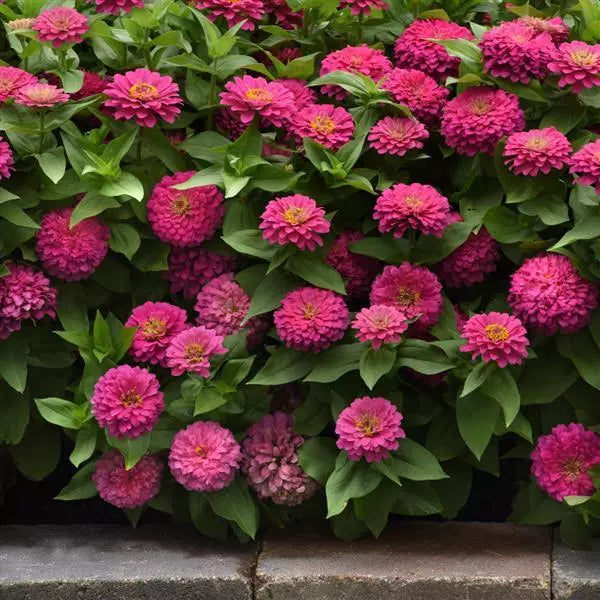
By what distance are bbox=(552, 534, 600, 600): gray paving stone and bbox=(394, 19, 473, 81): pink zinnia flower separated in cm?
101

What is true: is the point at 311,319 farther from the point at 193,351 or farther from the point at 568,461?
the point at 568,461

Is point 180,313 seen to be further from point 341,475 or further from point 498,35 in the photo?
point 498,35

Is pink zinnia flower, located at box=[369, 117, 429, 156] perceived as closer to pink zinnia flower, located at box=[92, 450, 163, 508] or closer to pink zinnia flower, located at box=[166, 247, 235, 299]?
pink zinnia flower, located at box=[166, 247, 235, 299]

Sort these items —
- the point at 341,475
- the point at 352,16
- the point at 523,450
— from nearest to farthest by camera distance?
the point at 341,475 → the point at 523,450 → the point at 352,16

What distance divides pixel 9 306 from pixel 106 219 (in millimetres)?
258

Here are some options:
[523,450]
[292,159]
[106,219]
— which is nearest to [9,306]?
[106,219]

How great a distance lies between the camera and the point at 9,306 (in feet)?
8.36

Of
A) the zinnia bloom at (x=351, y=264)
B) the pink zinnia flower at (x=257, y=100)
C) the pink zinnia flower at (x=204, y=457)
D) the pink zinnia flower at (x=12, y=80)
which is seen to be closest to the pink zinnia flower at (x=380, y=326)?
the zinnia bloom at (x=351, y=264)

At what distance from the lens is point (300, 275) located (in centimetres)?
252

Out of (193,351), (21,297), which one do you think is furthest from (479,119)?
(21,297)

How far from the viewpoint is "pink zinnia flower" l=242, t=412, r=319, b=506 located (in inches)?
99.6

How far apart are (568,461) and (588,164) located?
540 mm

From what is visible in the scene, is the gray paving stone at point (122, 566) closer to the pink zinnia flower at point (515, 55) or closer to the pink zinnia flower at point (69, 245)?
the pink zinnia flower at point (69, 245)

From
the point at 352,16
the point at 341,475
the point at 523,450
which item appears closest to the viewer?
the point at 341,475
